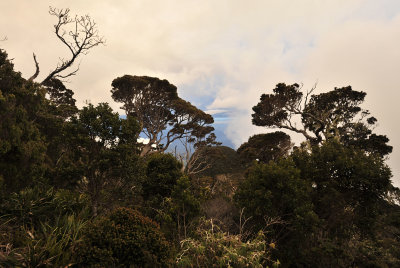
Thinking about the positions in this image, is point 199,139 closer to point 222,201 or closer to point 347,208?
point 222,201

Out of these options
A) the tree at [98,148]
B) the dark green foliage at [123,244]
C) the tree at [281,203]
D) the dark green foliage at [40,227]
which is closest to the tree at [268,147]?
the tree at [281,203]

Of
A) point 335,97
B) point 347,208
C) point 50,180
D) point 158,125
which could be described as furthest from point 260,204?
point 158,125

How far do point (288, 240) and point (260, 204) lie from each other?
248cm

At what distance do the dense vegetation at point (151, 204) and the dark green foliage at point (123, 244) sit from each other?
3 cm

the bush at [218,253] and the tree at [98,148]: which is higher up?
the tree at [98,148]

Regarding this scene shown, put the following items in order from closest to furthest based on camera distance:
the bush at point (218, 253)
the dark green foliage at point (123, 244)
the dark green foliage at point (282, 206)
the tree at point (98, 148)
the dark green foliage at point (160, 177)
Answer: the dark green foliage at point (123, 244), the bush at point (218, 253), the dark green foliage at point (282, 206), the tree at point (98, 148), the dark green foliage at point (160, 177)

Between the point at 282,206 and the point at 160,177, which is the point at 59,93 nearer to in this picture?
the point at 160,177

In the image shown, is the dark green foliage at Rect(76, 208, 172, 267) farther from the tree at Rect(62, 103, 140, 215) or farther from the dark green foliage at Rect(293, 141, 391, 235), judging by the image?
the dark green foliage at Rect(293, 141, 391, 235)

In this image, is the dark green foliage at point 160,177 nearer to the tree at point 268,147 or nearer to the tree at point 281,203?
the tree at point 281,203

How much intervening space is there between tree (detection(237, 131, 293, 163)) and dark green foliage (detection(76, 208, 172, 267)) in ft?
69.1

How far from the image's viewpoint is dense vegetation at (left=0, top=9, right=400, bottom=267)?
19.6ft

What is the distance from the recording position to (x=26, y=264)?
5.40 metres

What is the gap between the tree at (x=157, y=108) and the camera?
27.2m

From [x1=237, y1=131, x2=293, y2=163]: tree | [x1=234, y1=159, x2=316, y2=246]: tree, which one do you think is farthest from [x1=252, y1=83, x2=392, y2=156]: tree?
[x1=234, y1=159, x2=316, y2=246]: tree
